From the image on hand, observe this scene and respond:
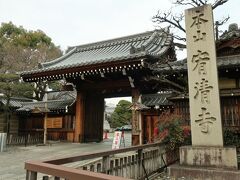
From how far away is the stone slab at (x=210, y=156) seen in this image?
649 cm

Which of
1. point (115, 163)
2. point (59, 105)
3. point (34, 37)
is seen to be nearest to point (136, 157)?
point (115, 163)

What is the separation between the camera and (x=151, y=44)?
1731 cm

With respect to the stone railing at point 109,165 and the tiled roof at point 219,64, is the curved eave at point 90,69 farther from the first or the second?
the stone railing at point 109,165

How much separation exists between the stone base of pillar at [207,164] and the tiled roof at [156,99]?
22.9ft

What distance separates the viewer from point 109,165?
484 cm

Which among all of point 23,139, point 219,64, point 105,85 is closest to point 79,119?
point 105,85

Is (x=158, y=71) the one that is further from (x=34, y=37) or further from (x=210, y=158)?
(x=34, y=37)

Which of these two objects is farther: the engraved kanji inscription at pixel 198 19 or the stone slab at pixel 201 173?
the engraved kanji inscription at pixel 198 19

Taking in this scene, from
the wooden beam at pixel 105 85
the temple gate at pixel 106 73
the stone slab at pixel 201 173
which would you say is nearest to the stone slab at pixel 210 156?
the stone slab at pixel 201 173

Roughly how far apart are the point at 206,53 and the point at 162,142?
3.21 m

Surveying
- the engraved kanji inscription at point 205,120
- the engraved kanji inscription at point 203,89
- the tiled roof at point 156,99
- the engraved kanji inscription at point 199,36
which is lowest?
the engraved kanji inscription at point 205,120

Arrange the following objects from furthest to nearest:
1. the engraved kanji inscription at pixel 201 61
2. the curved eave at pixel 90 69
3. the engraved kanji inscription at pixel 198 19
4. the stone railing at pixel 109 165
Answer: the curved eave at pixel 90 69 < the engraved kanji inscription at pixel 198 19 < the engraved kanji inscription at pixel 201 61 < the stone railing at pixel 109 165

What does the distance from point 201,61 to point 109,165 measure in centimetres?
428

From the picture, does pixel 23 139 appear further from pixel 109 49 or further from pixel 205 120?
pixel 205 120
